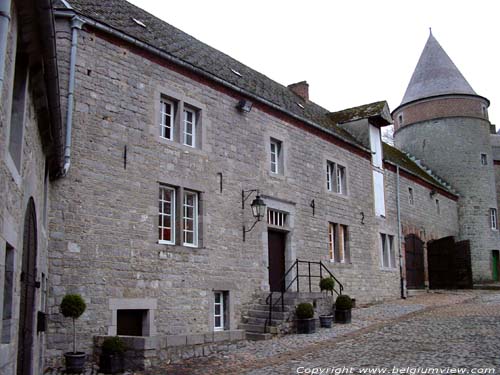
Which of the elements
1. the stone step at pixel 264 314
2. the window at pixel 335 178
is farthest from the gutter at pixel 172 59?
the stone step at pixel 264 314

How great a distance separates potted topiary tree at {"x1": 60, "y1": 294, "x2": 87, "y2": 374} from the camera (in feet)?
29.7

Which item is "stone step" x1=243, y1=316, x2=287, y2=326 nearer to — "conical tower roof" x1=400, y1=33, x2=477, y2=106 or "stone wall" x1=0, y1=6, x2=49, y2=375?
"stone wall" x1=0, y1=6, x2=49, y2=375

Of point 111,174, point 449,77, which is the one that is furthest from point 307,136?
point 449,77

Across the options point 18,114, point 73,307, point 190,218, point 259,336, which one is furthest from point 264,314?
point 18,114

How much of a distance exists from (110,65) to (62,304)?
4.79 metres

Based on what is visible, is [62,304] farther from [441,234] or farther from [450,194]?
[450,194]

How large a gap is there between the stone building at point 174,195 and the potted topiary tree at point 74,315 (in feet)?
1.18

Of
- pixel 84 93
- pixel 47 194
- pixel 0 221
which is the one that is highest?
pixel 84 93

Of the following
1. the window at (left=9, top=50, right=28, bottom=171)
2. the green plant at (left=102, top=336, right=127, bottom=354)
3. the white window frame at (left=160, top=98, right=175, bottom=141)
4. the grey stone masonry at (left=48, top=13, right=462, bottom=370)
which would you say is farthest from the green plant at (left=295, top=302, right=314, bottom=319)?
the window at (left=9, top=50, right=28, bottom=171)

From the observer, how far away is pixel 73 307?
9320mm

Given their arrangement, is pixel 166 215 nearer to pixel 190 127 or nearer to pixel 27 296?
pixel 190 127

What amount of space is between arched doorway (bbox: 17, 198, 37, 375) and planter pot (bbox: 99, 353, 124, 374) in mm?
2573

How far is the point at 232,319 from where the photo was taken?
43.5 ft

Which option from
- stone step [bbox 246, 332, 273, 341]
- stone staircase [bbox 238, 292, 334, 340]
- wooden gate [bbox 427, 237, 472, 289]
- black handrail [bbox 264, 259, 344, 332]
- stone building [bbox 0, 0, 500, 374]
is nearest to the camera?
stone building [bbox 0, 0, 500, 374]
